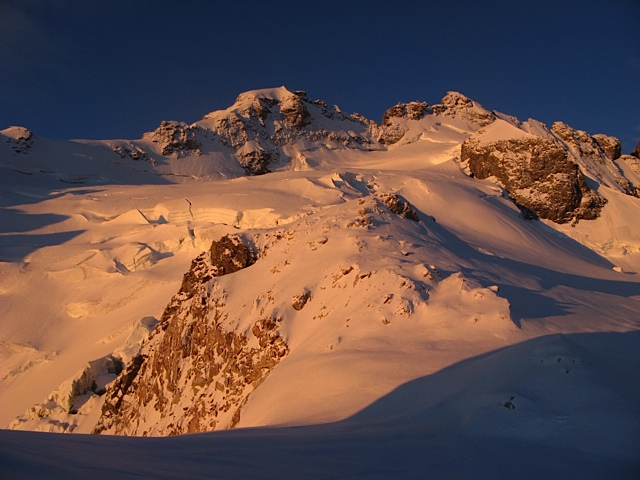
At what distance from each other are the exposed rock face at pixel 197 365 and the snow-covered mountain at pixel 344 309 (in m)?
0.06

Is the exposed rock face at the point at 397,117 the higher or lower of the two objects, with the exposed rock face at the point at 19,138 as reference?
higher

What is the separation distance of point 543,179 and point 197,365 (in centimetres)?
3493

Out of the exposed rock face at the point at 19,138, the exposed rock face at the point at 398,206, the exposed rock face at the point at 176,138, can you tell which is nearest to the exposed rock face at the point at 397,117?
the exposed rock face at the point at 176,138

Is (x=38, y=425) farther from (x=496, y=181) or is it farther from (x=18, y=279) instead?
(x=496, y=181)

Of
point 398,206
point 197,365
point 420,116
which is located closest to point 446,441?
point 197,365

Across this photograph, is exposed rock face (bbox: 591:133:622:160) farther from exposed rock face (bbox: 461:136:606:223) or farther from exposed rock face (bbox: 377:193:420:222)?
exposed rock face (bbox: 377:193:420:222)

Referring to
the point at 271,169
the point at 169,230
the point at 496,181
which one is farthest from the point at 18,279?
the point at 271,169

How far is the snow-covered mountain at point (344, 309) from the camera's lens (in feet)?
21.6

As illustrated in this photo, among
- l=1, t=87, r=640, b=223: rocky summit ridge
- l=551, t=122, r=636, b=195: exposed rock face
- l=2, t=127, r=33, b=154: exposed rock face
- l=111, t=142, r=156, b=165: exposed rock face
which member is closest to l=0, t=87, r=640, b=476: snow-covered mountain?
l=1, t=87, r=640, b=223: rocky summit ridge

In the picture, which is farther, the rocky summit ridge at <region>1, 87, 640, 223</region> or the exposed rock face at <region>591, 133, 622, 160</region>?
the exposed rock face at <region>591, 133, 622, 160</region>

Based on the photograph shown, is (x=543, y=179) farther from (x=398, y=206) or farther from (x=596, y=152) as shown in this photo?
(x=398, y=206)

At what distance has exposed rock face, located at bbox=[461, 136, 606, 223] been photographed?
39.1m

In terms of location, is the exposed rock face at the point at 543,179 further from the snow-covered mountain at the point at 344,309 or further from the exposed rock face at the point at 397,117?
the exposed rock face at the point at 397,117

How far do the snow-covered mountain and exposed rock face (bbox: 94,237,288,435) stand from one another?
63 mm
